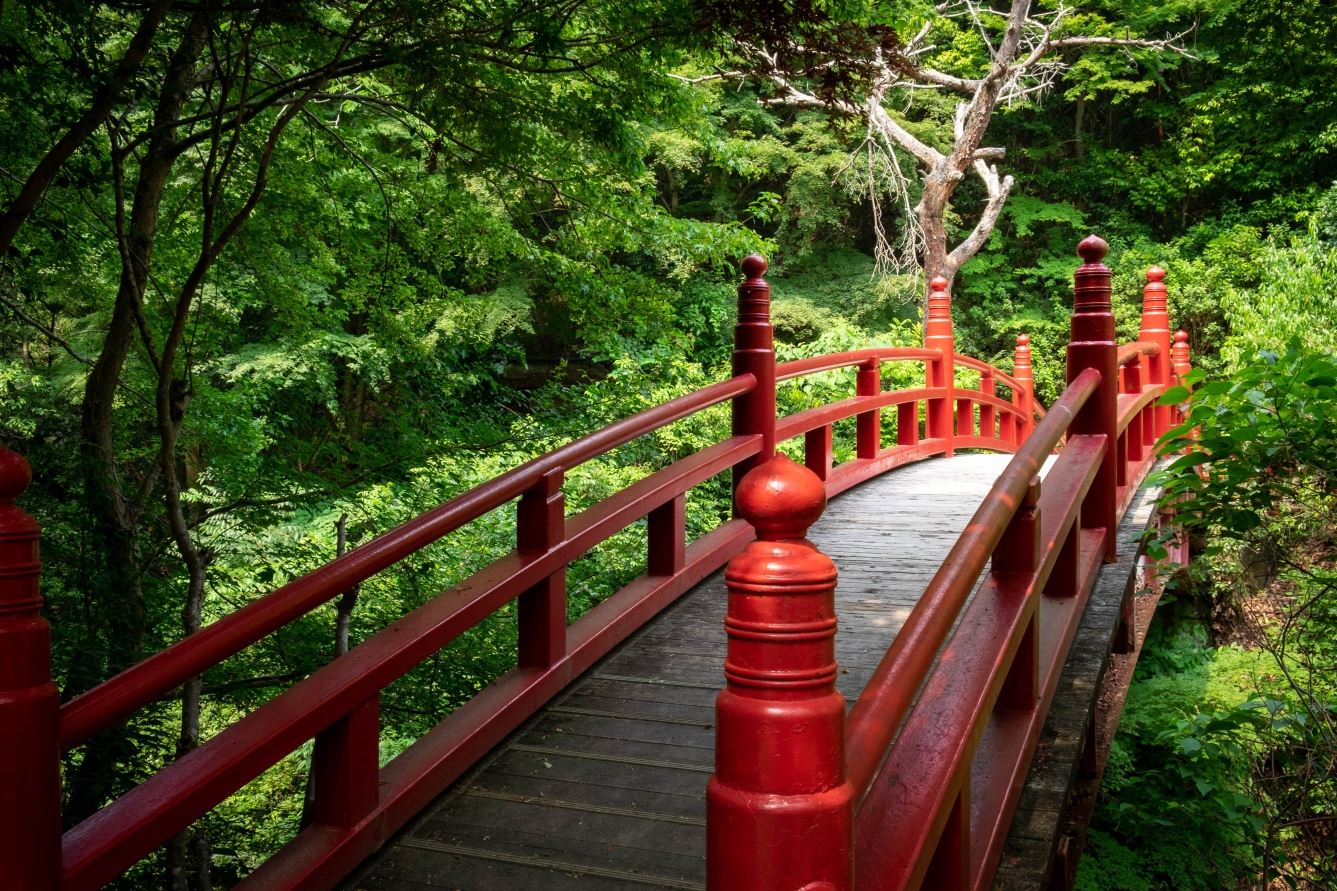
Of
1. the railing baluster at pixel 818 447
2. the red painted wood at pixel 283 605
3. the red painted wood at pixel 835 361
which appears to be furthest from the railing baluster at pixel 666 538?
the railing baluster at pixel 818 447

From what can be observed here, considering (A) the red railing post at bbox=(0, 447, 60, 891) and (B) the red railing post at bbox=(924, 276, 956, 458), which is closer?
(A) the red railing post at bbox=(0, 447, 60, 891)

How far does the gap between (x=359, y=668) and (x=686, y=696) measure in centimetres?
127

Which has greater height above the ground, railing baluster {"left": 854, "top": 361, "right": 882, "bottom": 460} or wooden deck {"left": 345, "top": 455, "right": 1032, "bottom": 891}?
railing baluster {"left": 854, "top": 361, "right": 882, "bottom": 460}

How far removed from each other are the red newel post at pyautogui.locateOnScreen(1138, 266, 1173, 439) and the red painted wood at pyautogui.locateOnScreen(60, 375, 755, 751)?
527cm

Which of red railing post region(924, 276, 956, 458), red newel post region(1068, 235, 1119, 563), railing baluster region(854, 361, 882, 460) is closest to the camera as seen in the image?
red newel post region(1068, 235, 1119, 563)

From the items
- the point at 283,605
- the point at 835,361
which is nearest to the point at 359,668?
the point at 283,605

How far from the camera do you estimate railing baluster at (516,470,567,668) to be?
Result: 3754 millimetres

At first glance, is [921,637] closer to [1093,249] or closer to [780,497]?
[780,497]

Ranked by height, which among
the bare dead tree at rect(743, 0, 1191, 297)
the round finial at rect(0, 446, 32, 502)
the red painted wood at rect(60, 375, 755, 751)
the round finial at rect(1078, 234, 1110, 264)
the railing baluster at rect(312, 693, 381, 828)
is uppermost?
the bare dead tree at rect(743, 0, 1191, 297)

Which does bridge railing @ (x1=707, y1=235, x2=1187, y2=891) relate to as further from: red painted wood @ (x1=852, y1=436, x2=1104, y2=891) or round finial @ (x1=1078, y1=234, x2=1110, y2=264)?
round finial @ (x1=1078, y1=234, x2=1110, y2=264)

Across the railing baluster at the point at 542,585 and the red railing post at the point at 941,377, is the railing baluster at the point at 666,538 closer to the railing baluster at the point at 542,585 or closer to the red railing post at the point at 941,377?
the railing baluster at the point at 542,585

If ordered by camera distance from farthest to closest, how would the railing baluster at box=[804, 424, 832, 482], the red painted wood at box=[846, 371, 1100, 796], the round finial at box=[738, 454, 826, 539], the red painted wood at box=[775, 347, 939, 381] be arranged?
the railing baluster at box=[804, 424, 832, 482]
the red painted wood at box=[775, 347, 939, 381]
the red painted wood at box=[846, 371, 1100, 796]
the round finial at box=[738, 454, 826, 539]

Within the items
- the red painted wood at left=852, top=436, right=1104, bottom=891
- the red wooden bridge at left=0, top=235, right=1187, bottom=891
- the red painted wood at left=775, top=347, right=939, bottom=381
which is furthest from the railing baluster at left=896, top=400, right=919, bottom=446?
the red painted wood at left=852, top=436, right=1104, bottom=891

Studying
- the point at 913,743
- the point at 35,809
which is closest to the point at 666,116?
the point at 913,743
